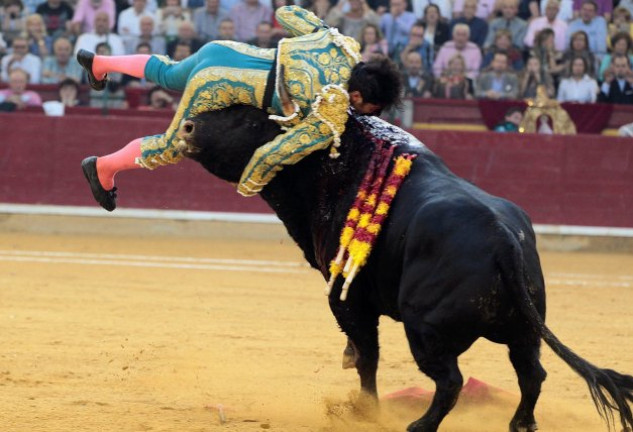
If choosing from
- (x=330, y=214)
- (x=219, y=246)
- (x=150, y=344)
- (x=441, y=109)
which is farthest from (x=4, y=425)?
(x=441, y=109)

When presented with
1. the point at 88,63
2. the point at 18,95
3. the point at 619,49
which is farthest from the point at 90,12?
the point at 88,63

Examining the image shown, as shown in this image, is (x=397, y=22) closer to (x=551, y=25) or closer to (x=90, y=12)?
(x=551, y=25)

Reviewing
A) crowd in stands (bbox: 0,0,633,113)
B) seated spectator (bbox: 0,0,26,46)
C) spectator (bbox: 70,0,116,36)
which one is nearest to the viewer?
crowd in stands (bbox: 0,0,633,113)


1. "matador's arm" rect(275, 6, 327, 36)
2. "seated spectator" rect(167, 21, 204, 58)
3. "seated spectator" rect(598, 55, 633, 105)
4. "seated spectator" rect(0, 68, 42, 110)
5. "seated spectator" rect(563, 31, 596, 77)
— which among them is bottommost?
"seated spectator" rect(0, 68, 42, 110)

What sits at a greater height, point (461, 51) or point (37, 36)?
point (461, 51)

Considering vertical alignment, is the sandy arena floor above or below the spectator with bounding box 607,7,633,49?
below

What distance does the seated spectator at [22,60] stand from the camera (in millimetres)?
12070

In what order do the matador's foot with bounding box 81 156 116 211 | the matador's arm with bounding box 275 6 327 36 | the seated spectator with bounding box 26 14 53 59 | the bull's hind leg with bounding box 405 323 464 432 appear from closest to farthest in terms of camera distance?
1. the bull's hind leg with bounding box 405 323 464 432
2. the matador's arm with bounding box 275 6 327 36
3. the matador's foot with bounding box 81 156 116 211
4. the seated spectator with bounding box 26 14 53 59

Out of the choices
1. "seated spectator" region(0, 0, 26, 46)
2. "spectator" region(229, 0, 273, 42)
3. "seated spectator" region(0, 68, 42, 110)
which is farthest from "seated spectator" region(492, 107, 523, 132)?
"seated spectator" region(0, 0, 26, 46)

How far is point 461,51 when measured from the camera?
11.5m

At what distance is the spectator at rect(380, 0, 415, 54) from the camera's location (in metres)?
11.9

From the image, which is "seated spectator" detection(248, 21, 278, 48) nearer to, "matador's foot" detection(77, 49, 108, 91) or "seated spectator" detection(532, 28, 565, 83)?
"seated spectator" detection(532, 28, 565, 83)

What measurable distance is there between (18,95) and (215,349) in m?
6.48

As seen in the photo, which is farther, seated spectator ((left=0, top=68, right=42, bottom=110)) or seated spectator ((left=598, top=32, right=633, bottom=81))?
seated spectator ((left=0, top=68, right=42, bottom=110))
